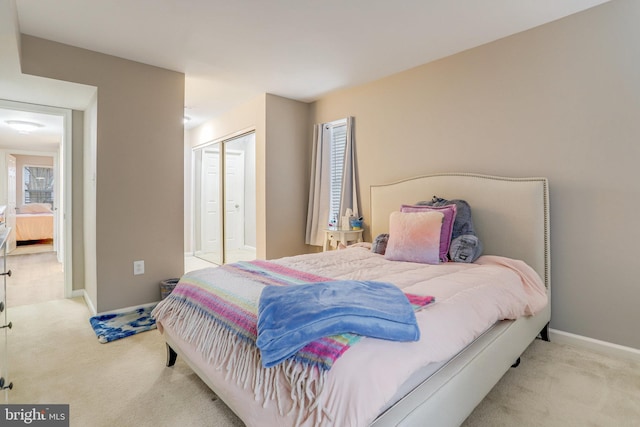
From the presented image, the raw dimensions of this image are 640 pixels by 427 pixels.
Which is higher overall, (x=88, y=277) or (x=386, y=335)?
(x=386, y=335)

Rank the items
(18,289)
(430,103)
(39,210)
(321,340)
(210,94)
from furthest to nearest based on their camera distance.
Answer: (39,210), (210,94), (18,289), (430,103), (321,340)

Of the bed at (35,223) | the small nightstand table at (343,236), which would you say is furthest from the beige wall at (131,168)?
the bed at (35,223)

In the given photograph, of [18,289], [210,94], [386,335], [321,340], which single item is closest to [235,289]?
[321,340]

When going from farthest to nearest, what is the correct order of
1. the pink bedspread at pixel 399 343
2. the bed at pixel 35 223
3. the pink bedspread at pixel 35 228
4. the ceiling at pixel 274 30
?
the pink bedspread at pixel 35 228
the bed at pixel 35 223
the ceiling at pixel 274 30
the pink bedspread at pixel 399 343

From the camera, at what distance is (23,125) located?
3482 millimetres

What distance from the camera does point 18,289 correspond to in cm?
357

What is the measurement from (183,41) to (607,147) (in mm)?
3280

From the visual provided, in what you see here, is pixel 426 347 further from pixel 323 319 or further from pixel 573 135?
pixel 573 135

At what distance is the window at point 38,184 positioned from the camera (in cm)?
402

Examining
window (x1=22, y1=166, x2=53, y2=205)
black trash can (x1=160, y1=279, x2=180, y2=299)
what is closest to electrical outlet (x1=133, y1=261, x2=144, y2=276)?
black trash can (x1=160, y1=279, x2=180, y2=299)

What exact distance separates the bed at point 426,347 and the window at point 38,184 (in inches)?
143

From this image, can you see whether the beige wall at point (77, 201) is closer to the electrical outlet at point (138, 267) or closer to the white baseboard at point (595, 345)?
the electrical outlet at point (138, 267)

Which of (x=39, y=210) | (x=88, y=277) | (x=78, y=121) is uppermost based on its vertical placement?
(x=78, y=121)

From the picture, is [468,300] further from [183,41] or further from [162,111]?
[162,111]
